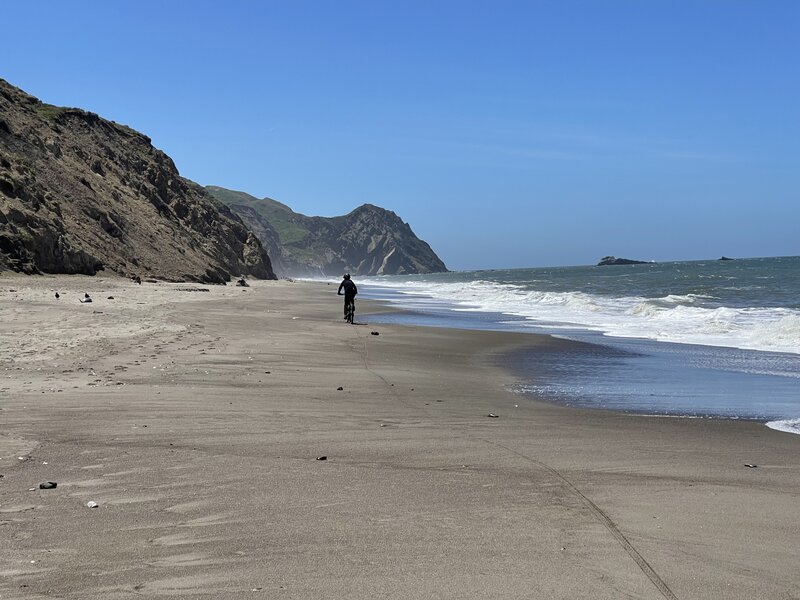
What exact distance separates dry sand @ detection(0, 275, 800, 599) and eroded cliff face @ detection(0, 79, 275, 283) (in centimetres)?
2675

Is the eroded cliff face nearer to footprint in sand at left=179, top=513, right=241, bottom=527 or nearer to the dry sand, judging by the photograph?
the dry sand

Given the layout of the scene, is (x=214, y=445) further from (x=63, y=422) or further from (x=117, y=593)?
(x=117, y=593)

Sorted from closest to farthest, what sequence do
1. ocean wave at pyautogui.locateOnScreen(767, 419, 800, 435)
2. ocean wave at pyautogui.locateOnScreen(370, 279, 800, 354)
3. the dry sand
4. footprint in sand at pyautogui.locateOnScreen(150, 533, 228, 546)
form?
the dry sand, footprint in sand at pyautogui.locateOnScreen(150, 533, 228, 546), ocean wave at pyautogui.locateOnScreen(767, 419, 800, 435), ocean wave at pyautogui.locateOnScreen(370, 279, 800, 354)

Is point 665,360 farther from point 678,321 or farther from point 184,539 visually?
point 184,539

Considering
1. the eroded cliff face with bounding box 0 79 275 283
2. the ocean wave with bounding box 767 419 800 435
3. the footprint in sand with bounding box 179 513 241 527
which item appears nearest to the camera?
the footprint in sand with bounding box 179 513 241 527

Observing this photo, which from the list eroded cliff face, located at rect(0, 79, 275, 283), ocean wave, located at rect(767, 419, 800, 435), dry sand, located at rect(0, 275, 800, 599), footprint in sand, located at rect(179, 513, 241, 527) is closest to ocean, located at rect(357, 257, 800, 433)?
ocean wave, located at rect(767, 419, 800, 435)

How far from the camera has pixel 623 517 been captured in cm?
470

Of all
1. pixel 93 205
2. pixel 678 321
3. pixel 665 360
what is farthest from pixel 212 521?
pixel 93 205

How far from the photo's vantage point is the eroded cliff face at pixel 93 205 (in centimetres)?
3438

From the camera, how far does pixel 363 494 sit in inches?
198

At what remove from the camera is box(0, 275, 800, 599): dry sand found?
3650 millimetres

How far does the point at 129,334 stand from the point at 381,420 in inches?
328

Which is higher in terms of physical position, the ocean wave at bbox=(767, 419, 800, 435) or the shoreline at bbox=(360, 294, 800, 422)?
the ocean wave at bbox=(767, 419, 800, 435)

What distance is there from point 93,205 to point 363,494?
44.8 meters
